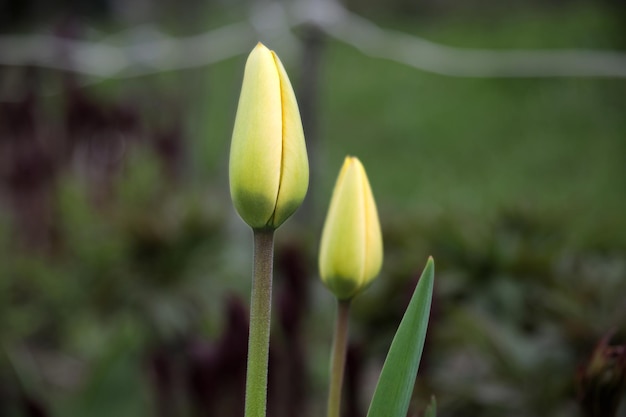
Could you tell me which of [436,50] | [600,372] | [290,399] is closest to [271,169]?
[600,372]

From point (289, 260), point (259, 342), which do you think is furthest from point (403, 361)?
point (289, 260)

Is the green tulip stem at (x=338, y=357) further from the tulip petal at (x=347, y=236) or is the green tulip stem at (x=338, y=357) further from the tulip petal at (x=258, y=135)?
the tulip petal at (x=258, y=135)

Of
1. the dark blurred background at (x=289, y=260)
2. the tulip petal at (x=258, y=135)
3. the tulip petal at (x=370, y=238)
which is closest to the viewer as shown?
the tulip petal at (x=258, y=135)

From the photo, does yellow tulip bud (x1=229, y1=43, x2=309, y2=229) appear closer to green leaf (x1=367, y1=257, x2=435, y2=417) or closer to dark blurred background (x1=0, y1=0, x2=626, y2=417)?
green leaf (x1=367, y1=257, x2=435, y2=417)

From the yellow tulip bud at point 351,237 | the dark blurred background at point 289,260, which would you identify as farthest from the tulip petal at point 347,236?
the dark blurred background at point 289,260

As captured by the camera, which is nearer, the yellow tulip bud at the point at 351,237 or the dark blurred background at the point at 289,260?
the yellow tulip bud at the point at 351,237

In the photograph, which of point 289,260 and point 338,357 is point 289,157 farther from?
point 289,260

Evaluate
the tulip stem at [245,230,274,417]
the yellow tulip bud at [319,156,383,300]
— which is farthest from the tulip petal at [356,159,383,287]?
the tulip stem at [245,230,274,417]

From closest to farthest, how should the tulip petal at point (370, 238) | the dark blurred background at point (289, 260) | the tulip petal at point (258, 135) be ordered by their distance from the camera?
1. the tulip petal at point (258, 135)
2. the tulip petal at point (370, 238)
3. the dark blurred background at point (289, 260)
